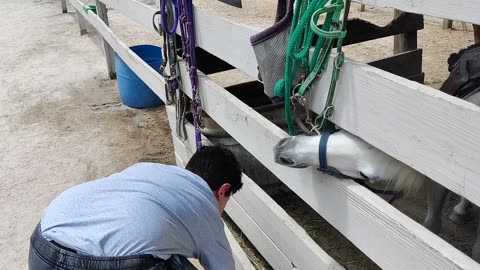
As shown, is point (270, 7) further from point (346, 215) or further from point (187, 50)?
point (346, 215)

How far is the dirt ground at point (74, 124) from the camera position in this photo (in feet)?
10.2

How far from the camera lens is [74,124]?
4.78m

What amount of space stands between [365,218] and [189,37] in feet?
4.65

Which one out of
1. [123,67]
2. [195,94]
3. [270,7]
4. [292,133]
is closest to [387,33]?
[195,94]

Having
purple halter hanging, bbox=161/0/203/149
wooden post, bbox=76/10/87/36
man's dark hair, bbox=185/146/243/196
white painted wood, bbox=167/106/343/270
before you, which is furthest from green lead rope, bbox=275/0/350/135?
wooden post, bbox=76/10/87/36

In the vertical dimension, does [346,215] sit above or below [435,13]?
below

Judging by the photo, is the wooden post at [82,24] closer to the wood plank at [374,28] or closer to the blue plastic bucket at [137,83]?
the blue plastic bucket at [137,83]

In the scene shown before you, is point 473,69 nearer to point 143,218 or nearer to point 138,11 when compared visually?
point 143,218

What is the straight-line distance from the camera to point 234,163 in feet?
5.97

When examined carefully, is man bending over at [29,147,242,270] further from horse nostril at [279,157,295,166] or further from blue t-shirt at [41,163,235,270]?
horse nostril at [279,157,295,166]

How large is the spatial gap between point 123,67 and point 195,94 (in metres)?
2.47

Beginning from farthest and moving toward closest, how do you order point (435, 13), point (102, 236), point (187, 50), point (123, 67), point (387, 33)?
point (123, 67) → point (387, 33) → point (187, 50) → point (102, 236) → point (435, 13)

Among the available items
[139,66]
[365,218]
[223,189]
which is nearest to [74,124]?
[139,66]

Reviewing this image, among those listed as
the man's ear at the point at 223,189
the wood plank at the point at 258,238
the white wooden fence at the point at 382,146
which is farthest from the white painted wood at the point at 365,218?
the wood plank at the point at 258,238
